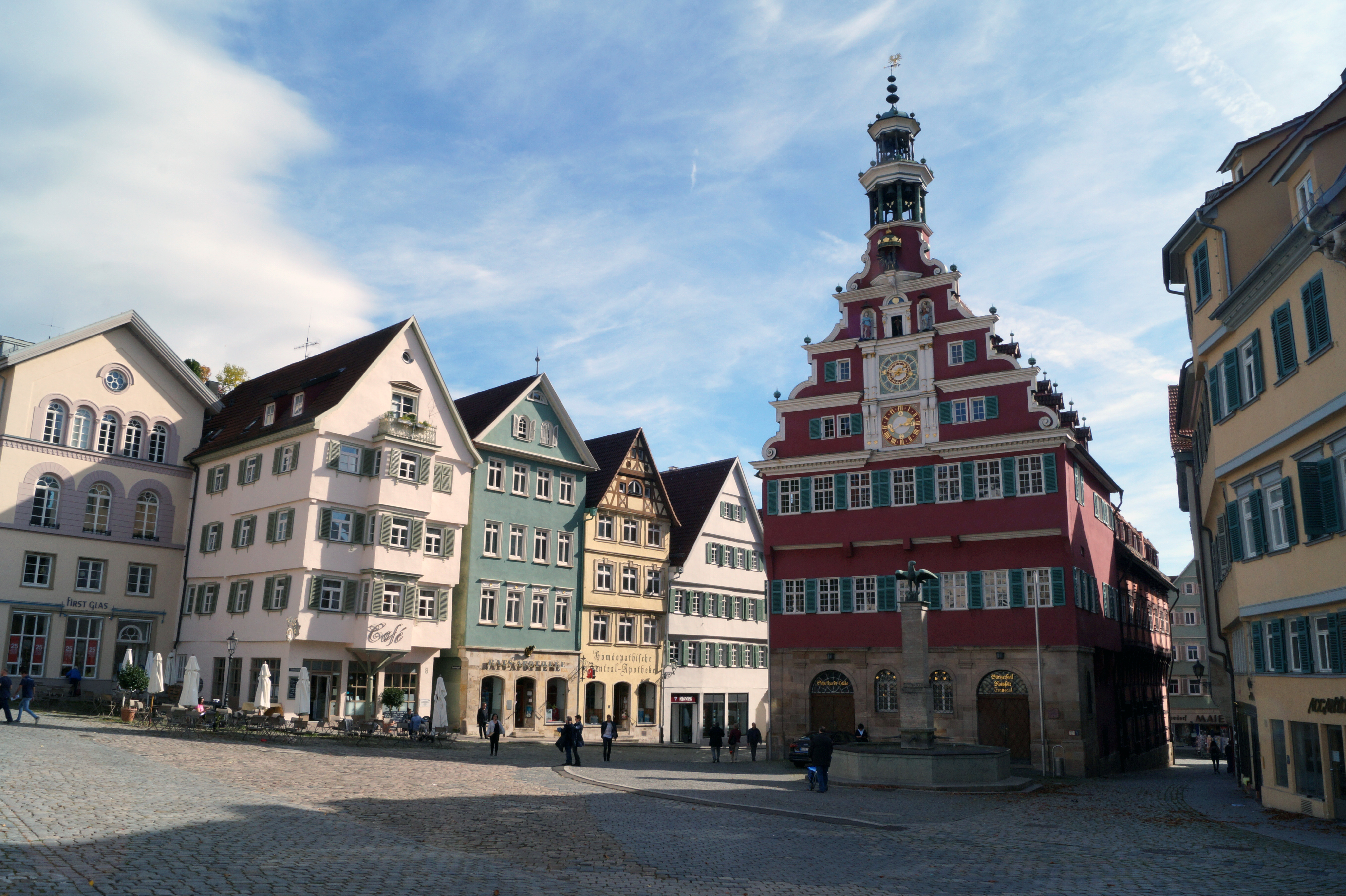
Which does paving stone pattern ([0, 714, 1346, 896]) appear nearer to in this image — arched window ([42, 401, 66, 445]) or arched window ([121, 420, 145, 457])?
arched window ([42, 401, 66, 445])

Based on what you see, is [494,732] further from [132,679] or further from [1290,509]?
[1290,509]

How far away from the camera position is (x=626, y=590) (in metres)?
53.3

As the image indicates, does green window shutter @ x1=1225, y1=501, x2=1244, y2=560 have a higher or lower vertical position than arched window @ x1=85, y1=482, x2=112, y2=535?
lower

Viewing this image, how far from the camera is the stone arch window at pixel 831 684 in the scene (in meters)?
42.2

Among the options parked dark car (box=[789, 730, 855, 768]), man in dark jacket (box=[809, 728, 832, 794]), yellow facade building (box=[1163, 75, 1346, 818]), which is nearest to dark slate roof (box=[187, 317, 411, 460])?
parked dark car (box=[789, 730, 855, 768])

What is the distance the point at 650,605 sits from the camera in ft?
178

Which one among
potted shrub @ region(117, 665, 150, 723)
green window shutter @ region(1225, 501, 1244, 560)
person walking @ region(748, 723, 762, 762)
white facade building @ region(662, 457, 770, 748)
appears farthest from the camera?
white facade building @ region(662, 457, 770, 748)

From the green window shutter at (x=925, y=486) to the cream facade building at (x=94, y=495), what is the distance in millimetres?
30589

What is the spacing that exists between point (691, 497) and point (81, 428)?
31.5 metres

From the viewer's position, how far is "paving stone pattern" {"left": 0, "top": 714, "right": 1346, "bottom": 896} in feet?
39.6

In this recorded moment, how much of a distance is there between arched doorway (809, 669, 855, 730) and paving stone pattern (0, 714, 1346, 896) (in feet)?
49.3

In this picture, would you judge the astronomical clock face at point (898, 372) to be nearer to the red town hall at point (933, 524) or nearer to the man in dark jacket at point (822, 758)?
the red town hall at point (933, 524)

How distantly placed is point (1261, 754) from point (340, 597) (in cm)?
3136

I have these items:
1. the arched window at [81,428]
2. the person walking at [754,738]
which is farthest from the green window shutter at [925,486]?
the arched window at [81,428]
